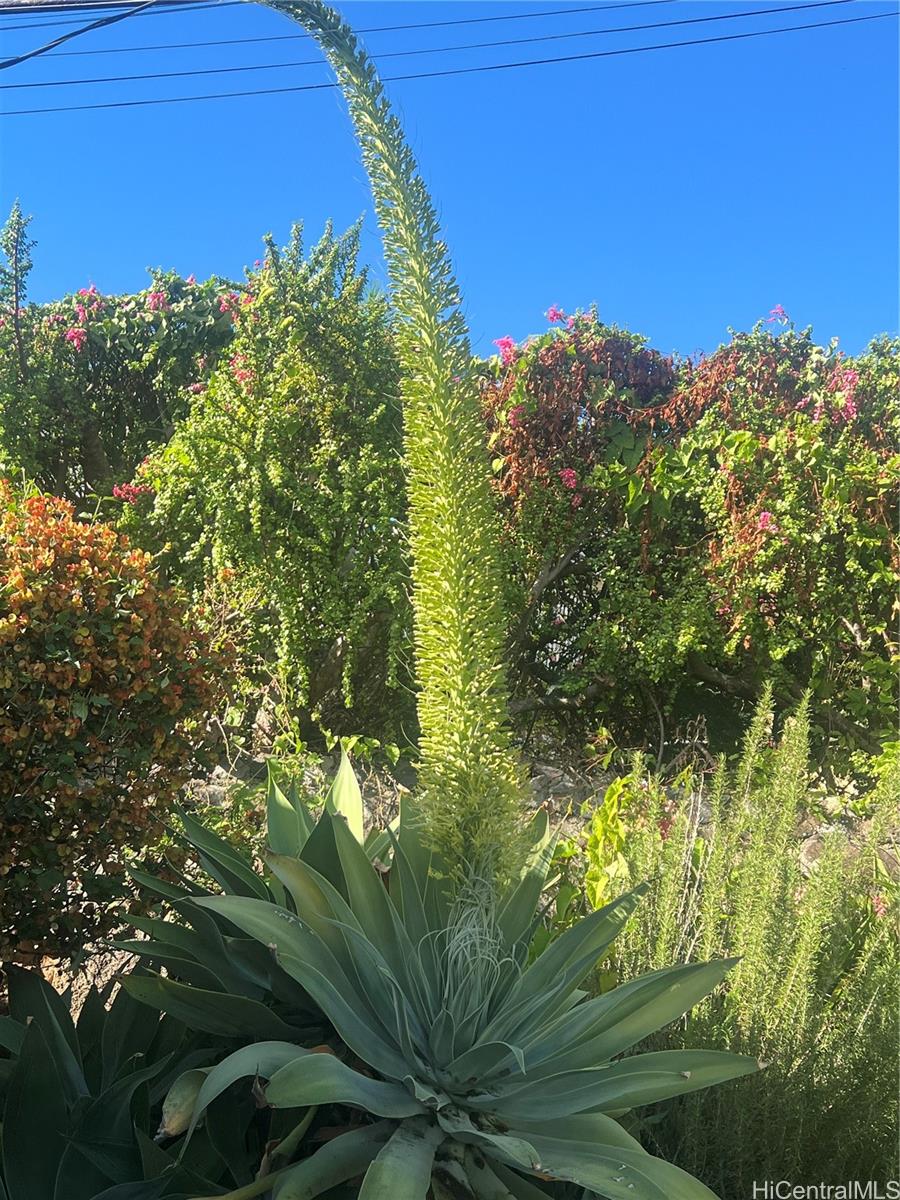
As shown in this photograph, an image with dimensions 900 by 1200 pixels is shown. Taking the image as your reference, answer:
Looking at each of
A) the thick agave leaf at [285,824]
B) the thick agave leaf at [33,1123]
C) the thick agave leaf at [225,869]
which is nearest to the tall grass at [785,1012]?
the thick agave leaf at [285,824]

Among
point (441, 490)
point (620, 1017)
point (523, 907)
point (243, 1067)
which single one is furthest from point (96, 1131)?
point (441, 490)

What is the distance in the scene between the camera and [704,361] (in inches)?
305

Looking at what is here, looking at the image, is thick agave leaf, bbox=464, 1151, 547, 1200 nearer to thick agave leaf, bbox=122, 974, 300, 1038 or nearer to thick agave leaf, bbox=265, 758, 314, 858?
thick agave leaf, bbox=122, 974, 300, 1038

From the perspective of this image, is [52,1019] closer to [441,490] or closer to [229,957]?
[229,957]

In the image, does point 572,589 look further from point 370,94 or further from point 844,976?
point 370,94

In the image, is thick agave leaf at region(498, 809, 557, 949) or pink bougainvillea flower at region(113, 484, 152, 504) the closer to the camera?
thick agave leaf at region(498, 809, 557, 949)

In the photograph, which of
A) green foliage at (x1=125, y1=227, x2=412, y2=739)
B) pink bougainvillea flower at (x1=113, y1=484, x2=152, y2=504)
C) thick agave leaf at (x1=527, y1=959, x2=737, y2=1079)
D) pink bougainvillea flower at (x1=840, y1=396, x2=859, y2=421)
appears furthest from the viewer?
pink bougainvillea flower at (x1=113, y1=484, x2=152, y2=504)

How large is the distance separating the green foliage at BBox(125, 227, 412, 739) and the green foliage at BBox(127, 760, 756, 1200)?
13.1 ft

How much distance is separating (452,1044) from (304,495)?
4.98 meters

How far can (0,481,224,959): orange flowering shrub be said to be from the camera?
3273mm

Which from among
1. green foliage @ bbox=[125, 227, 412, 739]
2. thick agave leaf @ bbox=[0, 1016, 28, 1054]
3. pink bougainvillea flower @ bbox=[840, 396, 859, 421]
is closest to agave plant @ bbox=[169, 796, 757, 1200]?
thick agave leaf @ bbox=[0, 1016, 28, 1054]

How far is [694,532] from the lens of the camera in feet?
23.9

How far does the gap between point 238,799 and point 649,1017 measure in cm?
277

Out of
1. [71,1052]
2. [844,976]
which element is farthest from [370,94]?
[844,976]
